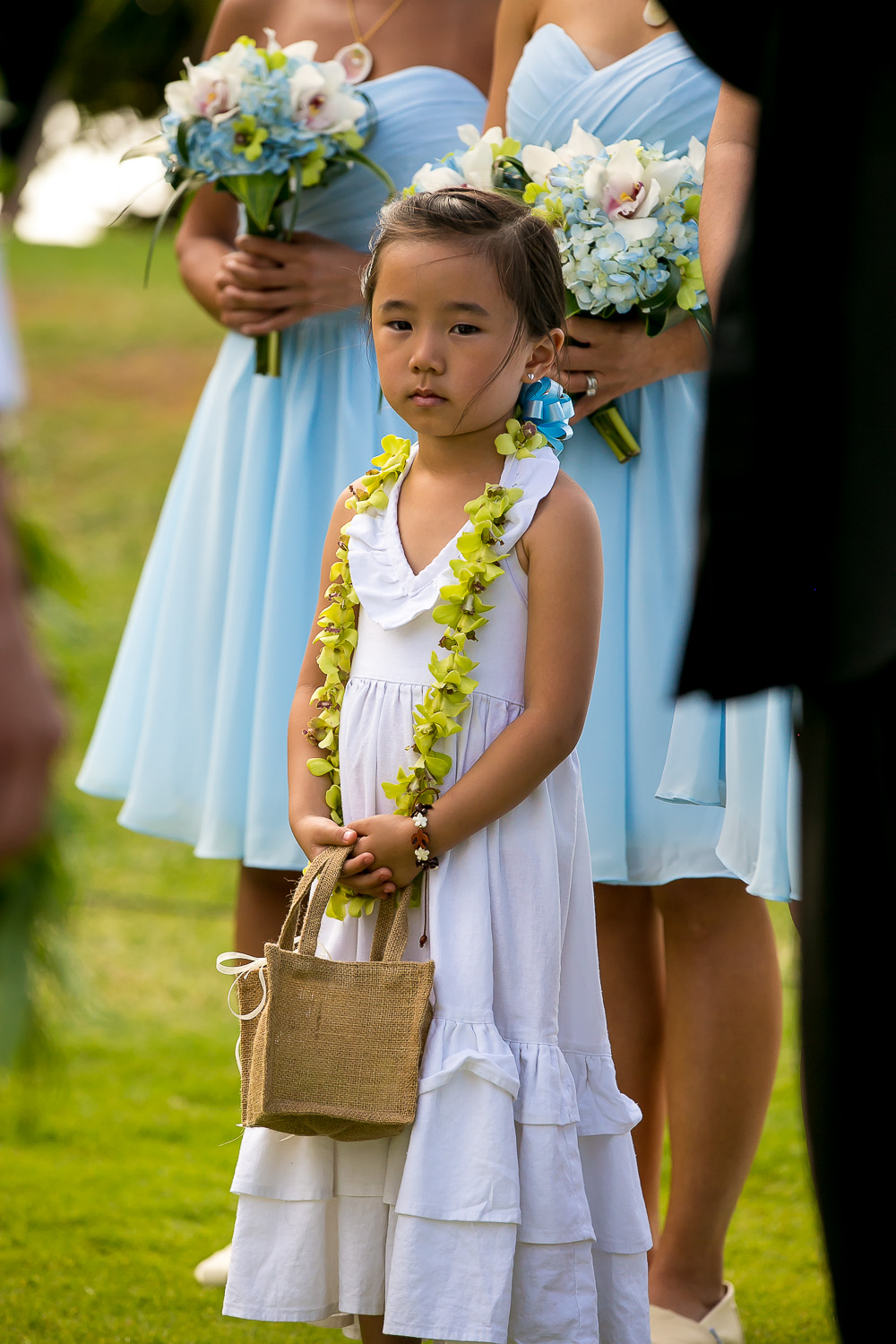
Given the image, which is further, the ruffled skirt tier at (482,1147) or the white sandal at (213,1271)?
the white sandal at (213,1271)

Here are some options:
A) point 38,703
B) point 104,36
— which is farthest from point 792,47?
point 104,36

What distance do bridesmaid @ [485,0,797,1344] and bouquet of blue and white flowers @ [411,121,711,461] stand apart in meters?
0.10

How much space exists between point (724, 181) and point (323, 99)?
1.04 meters

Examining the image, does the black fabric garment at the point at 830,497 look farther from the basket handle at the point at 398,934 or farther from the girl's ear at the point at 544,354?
the girl's ear at the point at 544,354

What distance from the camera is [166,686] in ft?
10.9

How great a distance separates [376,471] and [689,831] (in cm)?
84

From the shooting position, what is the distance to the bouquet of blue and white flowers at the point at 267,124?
3.00 metres

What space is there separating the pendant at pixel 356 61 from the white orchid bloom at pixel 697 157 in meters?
0.88

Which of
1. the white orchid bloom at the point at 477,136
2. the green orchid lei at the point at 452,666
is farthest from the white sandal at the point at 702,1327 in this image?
the white orchid bloom at the point at 477,136

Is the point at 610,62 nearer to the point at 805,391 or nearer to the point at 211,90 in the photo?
the point at 211,90

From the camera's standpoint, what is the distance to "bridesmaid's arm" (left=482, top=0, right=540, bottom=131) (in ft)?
9.57

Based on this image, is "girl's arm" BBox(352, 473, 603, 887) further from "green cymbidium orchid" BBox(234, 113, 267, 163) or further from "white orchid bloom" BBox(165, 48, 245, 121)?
"white orchid bloom" BBox(165, 48, 245, 121)

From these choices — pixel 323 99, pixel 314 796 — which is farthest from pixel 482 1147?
pixel 323 99

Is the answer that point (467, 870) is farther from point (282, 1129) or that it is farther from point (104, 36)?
point (104, 36)
